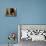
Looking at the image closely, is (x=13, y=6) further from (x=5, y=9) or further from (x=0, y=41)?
(x=0, y=41)

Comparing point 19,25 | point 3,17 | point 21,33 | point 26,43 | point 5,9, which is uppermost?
point 5,9

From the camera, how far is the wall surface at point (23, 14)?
3.19 meters

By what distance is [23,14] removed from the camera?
3.20 m

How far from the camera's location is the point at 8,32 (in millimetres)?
3186

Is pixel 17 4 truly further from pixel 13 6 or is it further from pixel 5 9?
pixel 5 9

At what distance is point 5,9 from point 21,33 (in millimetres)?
748

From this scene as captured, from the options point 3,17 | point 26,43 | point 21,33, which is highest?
point 3,17

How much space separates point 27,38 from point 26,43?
0.12m

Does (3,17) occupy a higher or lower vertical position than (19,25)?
higher

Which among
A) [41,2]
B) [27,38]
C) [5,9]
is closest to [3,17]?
[5,9]

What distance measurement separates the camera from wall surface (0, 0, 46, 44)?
3188 mm

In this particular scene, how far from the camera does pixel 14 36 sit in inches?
122

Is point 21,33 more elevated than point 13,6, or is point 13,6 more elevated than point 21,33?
point 13,6

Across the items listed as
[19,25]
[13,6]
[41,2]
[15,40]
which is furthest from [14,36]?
[41,2]
